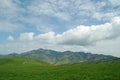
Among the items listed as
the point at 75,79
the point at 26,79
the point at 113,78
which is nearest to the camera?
the point at 113,78

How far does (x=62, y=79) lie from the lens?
39.9m

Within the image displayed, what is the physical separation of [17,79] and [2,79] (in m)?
3.77

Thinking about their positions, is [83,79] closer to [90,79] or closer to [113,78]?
[90,79]

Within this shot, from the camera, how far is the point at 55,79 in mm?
40562

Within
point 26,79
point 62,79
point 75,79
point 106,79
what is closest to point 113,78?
point 106,79

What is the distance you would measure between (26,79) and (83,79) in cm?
1309

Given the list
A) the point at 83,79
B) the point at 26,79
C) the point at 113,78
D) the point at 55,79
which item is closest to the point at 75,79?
the point at 83,79

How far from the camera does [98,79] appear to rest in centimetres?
3681

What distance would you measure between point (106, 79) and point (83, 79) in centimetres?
456

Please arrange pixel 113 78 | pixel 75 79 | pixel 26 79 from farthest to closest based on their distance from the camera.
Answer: pixel 26 79
pixel 75 79
pixel 113 78

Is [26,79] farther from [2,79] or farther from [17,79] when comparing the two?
[2,79]

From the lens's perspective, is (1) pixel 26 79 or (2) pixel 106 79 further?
(1) pixel 26 79

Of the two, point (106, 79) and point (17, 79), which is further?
point (17, 79)

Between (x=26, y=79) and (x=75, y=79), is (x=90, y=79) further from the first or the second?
(x=26, y=79)
